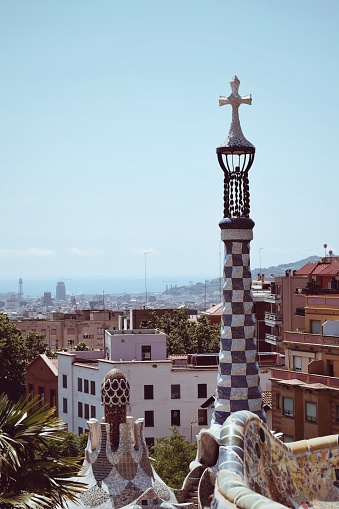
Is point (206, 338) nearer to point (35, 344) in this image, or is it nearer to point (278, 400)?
point (35, 344)

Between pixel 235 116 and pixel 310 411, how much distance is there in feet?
48.7

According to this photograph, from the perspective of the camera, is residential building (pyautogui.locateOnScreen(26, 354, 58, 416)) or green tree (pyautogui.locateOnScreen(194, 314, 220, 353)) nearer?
residential building (pyautogui.locateOnScreen(26, 354, 58, 416))

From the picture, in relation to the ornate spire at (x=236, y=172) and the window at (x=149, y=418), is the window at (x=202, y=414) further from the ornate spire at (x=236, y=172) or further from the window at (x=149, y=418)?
the ornate spire at (x=236, y=172)

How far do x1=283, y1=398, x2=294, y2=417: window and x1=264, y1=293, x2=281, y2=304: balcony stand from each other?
26.5 metres

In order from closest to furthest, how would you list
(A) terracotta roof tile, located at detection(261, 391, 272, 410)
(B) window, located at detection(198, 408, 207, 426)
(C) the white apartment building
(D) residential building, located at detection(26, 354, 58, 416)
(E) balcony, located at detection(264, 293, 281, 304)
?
(A) terracotta roof tile, located at detection(261, 391, 272, 410)
(C) the white apartment building
(B) window, located at detection(198, 408, 207, 426)
(D) residential building, located at detection(26, 354, 58, 416)
(E) balcony, located at detection(264, 293, 281, 304)

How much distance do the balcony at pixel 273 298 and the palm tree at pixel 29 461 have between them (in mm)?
49327

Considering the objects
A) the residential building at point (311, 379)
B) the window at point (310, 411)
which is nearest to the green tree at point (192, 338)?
the residential building at point (311, 379)

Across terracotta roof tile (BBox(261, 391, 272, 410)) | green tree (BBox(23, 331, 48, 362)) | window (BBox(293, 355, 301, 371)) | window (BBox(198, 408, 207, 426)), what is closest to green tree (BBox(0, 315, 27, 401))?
green tree (BBox(23, 331, 48, 362))

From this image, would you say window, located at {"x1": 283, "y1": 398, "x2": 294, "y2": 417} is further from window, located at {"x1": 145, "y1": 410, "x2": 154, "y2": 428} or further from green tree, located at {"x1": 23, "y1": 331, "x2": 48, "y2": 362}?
green tree, located at {"x1": 23, "y1": 331, "x2": 48, "y2": 362}

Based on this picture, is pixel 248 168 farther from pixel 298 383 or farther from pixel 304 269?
pixel 304 269

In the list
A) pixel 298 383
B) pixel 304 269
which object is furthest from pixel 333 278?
pixel 298 383

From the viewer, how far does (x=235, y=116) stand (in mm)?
19625

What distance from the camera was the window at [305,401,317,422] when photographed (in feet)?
105

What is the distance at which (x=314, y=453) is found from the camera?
7.30 metres
